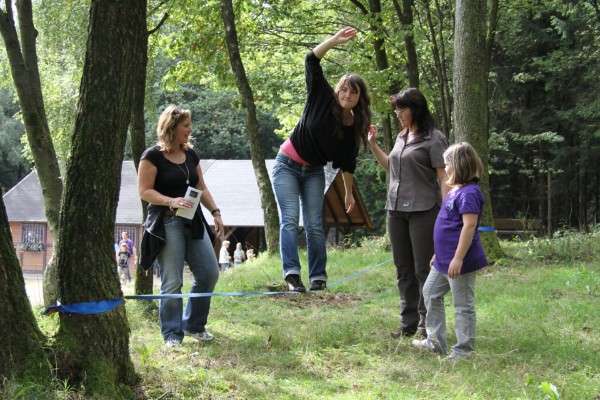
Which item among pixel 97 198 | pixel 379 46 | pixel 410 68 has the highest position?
pixel 379 46

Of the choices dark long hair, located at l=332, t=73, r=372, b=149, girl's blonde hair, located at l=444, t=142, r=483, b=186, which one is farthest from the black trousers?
dark long hair, located at l=332, t=73, r=372, b=149

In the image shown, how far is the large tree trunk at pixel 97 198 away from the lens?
3.78 meters

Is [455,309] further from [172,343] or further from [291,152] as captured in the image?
[172,343]

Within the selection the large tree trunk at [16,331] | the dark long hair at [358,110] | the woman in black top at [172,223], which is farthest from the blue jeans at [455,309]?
the large tree trunk at [16,331]

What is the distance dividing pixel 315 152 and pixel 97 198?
6.76 ft

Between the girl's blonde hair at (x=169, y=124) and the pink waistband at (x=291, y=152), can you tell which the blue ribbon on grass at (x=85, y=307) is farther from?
the pink waistband at (x=291, y=152)

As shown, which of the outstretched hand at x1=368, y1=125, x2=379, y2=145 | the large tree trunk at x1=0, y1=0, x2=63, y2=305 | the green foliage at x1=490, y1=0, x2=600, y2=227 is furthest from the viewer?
the green foliage at x1=490, y1=0, x2=600, y2=227

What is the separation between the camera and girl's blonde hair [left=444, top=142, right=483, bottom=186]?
489 centimetres

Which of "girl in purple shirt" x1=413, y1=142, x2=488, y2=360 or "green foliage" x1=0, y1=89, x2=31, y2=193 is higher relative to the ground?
"green foliage" x1=0, y1=89, x2=31, y2=193

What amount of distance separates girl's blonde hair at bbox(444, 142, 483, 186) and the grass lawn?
1.35 meters

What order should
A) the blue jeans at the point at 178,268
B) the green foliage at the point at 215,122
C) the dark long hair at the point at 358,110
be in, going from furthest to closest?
the green foliage at the point at 215,122 < the dark long hair at the point at 358,110 < the blue jeans at the point at 178,268

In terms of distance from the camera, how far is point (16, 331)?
11.6 feet

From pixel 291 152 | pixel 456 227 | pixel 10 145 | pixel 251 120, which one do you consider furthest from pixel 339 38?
pixel 10 145

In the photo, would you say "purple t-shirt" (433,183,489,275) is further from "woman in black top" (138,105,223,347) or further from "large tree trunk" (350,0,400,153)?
"large tree trunk" (350,0,400,153)
